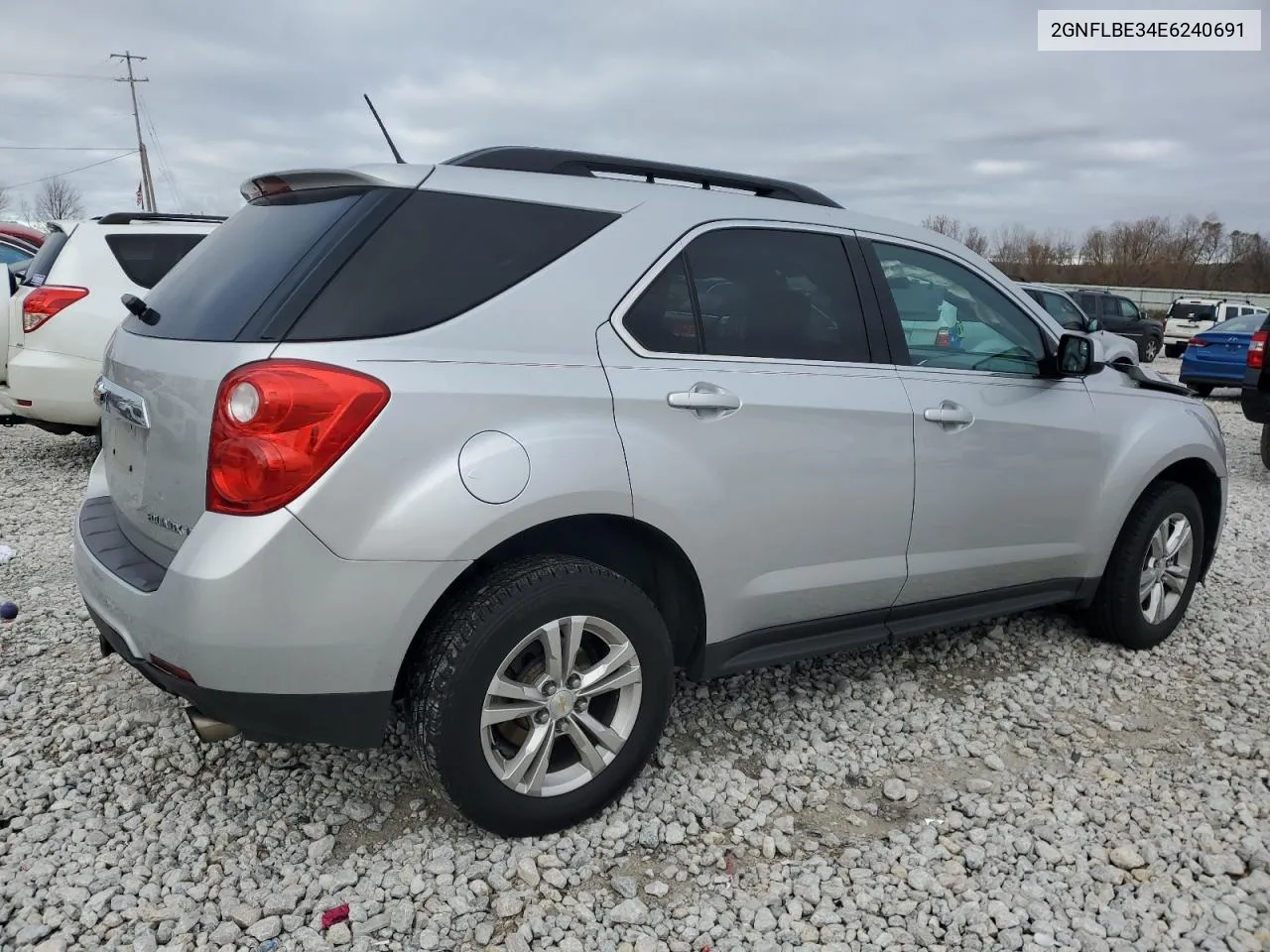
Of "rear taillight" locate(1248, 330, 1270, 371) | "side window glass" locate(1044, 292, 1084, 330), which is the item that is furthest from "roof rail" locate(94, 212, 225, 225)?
"side window glass" locate(1044, 292, 1084, 330)

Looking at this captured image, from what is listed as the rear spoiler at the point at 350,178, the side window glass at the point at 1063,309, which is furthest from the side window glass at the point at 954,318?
the side window glass at the point at 1063,309

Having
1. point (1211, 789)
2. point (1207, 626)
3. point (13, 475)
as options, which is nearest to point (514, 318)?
point (1211, 789)

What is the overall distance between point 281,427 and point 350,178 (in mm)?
785

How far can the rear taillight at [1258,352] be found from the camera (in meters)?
8.40

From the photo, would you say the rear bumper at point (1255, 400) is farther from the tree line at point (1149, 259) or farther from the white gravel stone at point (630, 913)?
the tree line at point (1149, 259)

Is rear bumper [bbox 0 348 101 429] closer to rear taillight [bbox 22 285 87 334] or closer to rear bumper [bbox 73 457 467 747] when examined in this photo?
rear taillight [bbox 22 285 87 334]

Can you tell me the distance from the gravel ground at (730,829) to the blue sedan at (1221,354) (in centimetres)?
1246

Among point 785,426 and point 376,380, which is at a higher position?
point 376,380

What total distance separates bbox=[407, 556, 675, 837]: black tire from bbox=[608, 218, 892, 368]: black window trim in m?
0.66

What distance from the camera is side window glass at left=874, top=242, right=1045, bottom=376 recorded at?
3449 mm

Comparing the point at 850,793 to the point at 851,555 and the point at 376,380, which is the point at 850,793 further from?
the point at 376,380

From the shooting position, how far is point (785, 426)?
9.62ft

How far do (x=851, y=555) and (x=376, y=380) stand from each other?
1.66m

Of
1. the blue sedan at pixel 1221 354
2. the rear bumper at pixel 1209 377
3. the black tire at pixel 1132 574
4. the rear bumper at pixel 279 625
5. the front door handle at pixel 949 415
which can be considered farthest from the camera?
the rear bumper at pixel 1209 377
